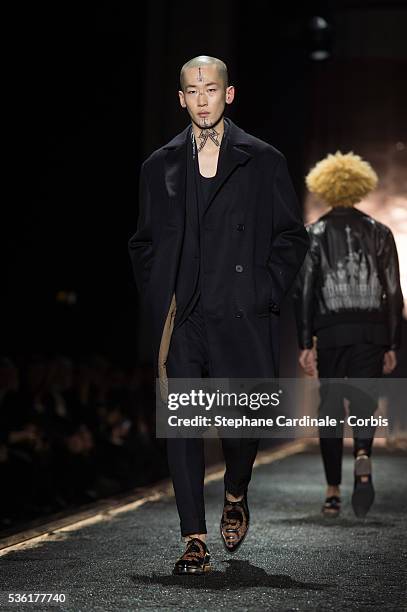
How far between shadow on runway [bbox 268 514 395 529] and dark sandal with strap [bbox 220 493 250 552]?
3.43ft

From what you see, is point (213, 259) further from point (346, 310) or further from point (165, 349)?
point (346, 310)

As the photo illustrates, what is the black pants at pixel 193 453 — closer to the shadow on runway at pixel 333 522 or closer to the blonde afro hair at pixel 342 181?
the shadow on runway at pixel 333 522

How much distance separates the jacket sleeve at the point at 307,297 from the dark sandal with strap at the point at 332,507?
665 mm

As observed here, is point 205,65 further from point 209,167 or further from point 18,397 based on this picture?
point 18,397

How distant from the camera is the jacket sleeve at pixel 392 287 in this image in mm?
4969

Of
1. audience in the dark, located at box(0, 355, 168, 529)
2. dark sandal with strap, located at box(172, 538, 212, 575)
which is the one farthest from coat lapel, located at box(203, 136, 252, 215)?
audience in the dark, located at box(0, 355, 168, 529)

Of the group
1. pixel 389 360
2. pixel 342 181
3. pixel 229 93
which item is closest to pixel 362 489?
pixel 389 360

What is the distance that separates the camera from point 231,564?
3.44 meters

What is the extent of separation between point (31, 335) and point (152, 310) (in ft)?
22.3

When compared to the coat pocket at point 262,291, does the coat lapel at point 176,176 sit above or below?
above

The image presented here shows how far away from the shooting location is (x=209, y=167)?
345 centimetres

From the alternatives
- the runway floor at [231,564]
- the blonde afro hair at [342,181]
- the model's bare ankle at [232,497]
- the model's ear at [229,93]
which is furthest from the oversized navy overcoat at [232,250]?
the blonde afro hair at [342,181]

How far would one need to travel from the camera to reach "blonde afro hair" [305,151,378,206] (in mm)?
5105

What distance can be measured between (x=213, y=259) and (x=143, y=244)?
243 mm
